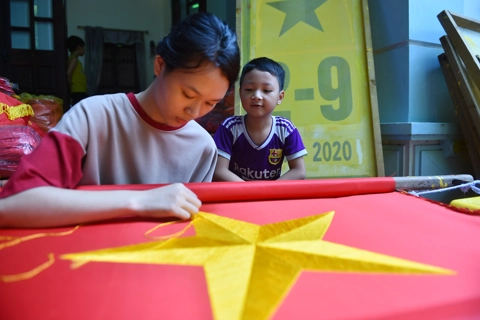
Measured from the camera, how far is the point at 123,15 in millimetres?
6957

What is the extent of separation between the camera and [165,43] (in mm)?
822

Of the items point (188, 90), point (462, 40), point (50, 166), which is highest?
point (462, 40)

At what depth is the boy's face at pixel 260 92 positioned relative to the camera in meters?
1.42

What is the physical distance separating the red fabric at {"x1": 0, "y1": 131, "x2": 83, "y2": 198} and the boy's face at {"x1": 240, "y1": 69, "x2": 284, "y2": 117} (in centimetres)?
83

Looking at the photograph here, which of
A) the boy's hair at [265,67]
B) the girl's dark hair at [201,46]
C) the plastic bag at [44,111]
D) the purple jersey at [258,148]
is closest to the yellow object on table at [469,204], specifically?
the girl's dark hair at [201,46]

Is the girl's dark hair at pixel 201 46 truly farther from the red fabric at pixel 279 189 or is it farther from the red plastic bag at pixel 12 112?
the red plastic bag at pixel 12 112

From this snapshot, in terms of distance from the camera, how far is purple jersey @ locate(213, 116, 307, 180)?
1.50m

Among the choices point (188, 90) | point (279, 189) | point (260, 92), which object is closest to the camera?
point (188, 90)

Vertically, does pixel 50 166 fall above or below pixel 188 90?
below

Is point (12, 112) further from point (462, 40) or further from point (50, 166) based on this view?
point (462, 40)

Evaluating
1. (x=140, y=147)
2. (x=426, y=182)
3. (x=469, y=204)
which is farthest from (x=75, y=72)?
(x=469, y=204)

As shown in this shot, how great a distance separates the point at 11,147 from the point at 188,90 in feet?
4.04

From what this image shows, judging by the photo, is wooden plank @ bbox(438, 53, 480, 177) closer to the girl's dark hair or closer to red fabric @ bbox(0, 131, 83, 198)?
the girl's dark hair

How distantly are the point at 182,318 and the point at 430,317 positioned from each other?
273mm
